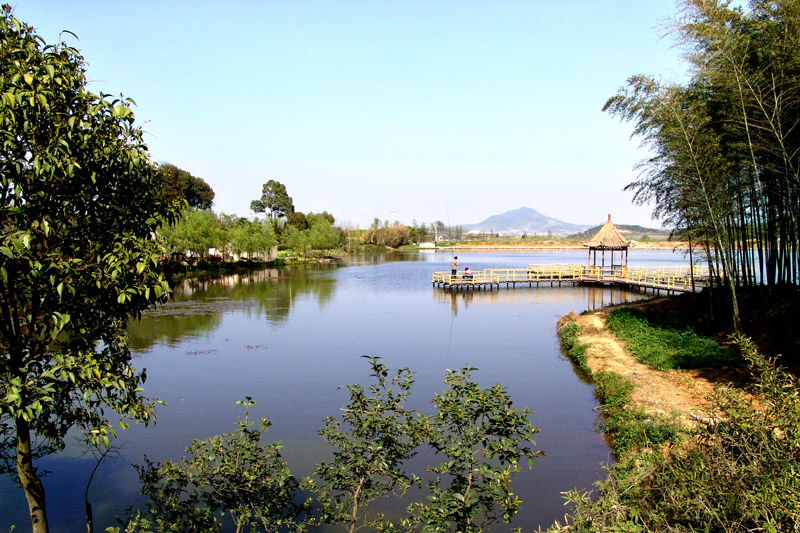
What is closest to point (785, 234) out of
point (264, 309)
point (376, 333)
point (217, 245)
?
point (376, 333)

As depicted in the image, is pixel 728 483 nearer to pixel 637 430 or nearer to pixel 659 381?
pixel 637 430

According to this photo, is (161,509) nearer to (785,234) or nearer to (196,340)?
(196,340)

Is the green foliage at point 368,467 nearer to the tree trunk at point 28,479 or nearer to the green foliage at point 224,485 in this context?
the green foliage at point 224,485

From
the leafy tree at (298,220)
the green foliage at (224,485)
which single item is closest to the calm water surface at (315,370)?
the green foliage at (224,485)

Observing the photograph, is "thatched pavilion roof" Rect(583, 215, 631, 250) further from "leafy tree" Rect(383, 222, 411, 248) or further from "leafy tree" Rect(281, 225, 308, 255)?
"leafy tree" Rect(383, 222, 411, 248)

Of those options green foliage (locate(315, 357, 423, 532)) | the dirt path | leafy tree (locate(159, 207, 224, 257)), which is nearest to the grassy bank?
green foliage (locate(315, 357, 423, 532))

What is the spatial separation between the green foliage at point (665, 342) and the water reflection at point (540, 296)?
846 cm

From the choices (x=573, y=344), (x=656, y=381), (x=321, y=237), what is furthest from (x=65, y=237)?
(x=321, y=237)

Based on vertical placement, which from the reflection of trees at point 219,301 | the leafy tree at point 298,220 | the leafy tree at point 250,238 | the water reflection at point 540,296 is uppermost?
the leafy tree at point 298,220

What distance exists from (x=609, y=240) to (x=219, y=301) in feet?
87.9

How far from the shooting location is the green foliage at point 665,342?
13055 mm

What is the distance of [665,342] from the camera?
15.5 meters

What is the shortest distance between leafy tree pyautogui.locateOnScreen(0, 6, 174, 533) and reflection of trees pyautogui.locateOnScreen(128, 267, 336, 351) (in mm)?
12404

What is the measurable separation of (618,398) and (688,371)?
104 inches
